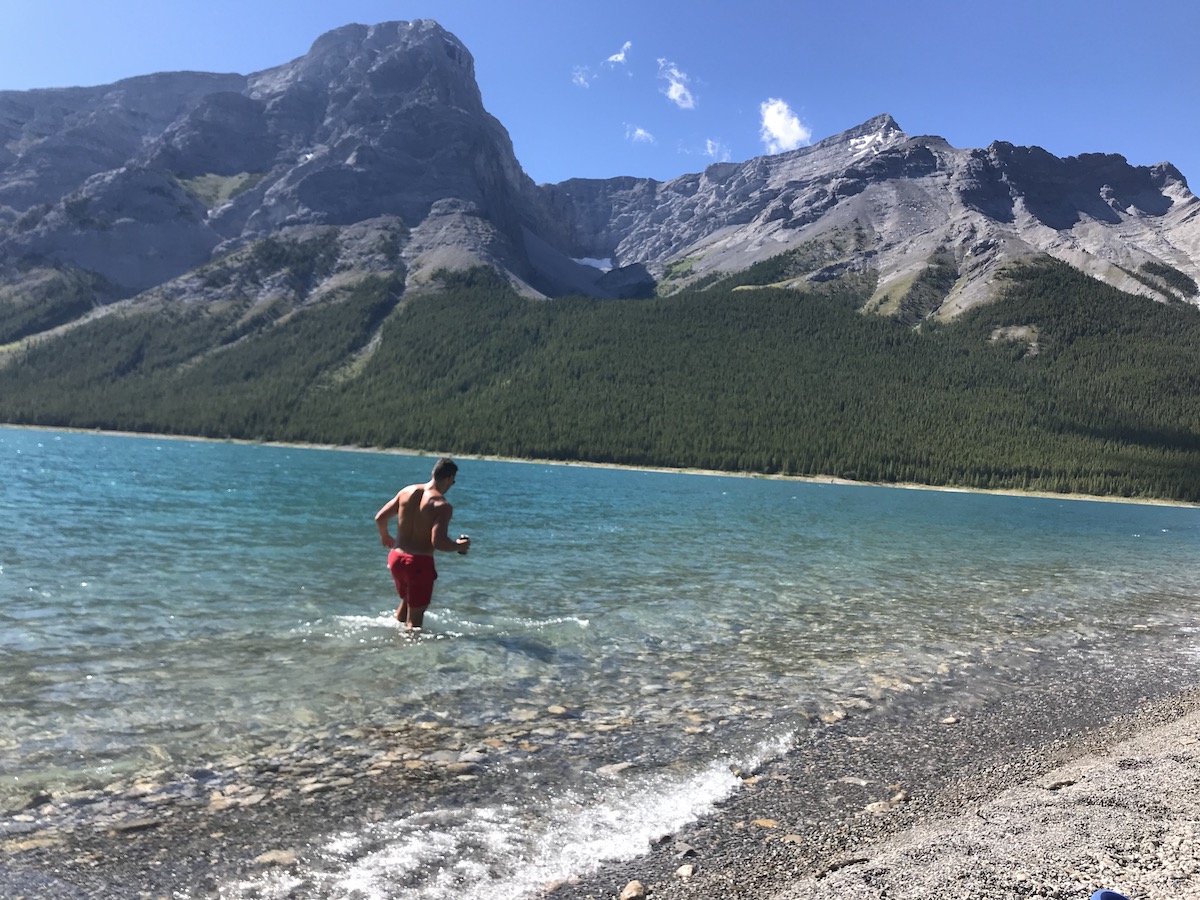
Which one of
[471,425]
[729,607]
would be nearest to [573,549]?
[729,607]

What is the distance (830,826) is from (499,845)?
3491mm

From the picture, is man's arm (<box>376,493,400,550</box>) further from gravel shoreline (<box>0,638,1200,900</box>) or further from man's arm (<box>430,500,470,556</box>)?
gravel shoreline (<box>0,638,1200,900</box>)

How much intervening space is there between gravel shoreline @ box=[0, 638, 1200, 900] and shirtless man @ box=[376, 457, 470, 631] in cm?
573

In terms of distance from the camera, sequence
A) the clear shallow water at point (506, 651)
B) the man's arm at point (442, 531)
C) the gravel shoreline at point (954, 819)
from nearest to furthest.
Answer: the gravel shoreline at point (954, 819), the clear shallow water at point (506, 651), the man's arm at point (442, 531)

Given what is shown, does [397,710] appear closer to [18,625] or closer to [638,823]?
[638,823]

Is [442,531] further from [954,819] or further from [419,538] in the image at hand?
[954,819]

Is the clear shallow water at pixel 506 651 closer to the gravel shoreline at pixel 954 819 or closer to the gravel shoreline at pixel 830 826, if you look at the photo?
the gravel shoreline at pixel 830 826

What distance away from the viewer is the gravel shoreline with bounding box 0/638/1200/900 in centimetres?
586

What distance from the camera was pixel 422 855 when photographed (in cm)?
668

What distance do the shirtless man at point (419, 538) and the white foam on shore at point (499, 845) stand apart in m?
7.26

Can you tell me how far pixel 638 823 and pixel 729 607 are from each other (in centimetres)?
1333

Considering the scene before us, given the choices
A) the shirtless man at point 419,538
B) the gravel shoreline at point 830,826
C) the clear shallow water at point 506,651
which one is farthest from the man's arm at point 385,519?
the gravel shoreline at point 830,826

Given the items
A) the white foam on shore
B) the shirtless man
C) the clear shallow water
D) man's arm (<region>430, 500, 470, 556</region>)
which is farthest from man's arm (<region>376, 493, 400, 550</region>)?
the white foam on shore

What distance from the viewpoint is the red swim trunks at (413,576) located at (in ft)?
50.6
